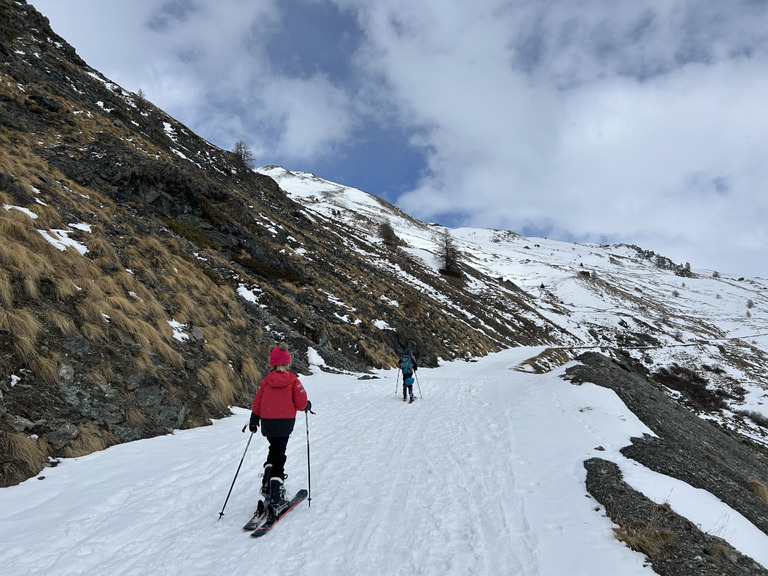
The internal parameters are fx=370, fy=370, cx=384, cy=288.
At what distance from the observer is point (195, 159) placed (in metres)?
A: 36.9

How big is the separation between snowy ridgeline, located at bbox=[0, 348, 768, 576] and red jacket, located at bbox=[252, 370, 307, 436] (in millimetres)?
1245

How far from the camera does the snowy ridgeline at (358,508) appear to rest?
4176 millimetres

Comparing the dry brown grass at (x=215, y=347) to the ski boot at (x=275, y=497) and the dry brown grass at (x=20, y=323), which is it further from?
the ski boot at (x=275, y=497)

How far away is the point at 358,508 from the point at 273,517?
122cm

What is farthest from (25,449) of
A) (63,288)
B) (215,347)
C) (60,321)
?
(215,347)

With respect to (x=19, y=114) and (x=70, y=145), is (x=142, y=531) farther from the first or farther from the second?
(x=19, y=114)

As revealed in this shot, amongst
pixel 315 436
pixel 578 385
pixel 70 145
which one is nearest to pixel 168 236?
pixel 70 145

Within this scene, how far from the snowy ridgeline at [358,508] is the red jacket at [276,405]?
124 centimetres

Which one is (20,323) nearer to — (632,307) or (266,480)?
(266,480)

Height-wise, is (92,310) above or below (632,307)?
below

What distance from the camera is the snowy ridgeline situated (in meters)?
4.18

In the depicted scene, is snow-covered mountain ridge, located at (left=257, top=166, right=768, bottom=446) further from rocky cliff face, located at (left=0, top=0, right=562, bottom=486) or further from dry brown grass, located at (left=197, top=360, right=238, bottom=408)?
dry brown grass, located at (left=197, top=360, right=238, bottom=408)

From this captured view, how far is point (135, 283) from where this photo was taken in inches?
444

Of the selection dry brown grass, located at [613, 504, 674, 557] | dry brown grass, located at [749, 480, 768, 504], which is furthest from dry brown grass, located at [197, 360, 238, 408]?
dry brown grass, located at [749, 480, 768, 504]
